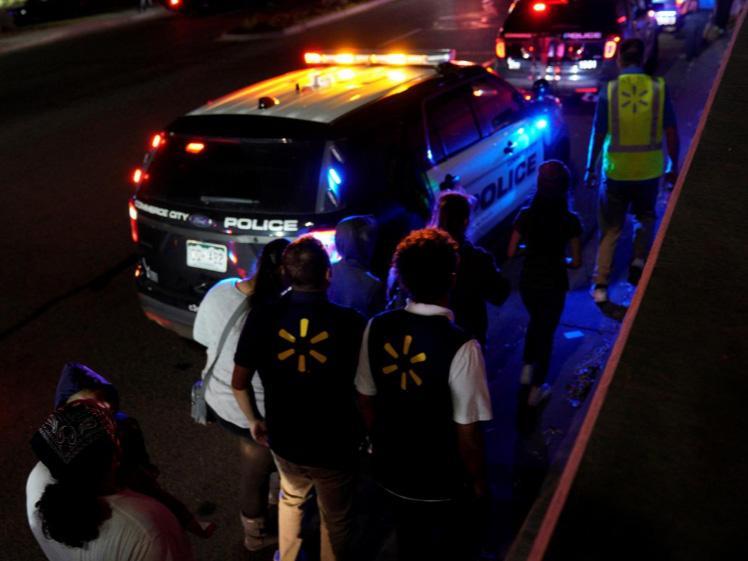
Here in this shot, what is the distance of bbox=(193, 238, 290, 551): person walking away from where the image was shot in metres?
3.49

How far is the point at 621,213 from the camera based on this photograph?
20.1ft

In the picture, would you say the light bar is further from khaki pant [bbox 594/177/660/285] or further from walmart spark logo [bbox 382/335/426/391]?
walmart spark logo [bbox 382/335/426/391]

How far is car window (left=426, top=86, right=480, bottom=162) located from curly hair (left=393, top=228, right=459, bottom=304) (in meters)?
2.65

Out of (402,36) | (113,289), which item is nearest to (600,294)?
(113,289)

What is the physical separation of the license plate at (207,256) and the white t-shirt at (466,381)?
220 cm

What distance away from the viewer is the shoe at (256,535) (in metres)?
3.88

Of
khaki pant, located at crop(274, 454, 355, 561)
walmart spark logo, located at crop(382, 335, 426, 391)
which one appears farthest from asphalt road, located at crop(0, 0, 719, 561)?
walmart spark logo, located at crop(382, 335, 426, 391)

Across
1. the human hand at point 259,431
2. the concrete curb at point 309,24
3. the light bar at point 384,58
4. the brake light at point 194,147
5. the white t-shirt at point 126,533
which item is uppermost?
the light bar at point 384,58

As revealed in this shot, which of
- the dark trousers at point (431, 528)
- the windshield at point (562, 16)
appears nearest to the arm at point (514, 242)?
the dark trousers at point (431, 528)

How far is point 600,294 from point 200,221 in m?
3.26

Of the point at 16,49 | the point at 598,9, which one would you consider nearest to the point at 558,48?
the point at 598,9

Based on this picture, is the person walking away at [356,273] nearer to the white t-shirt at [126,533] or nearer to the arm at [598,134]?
the white t-shirt at [126,533]

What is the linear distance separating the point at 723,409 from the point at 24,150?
39.1 ft

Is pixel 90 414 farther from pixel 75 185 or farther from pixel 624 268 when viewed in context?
pixel 75 185
